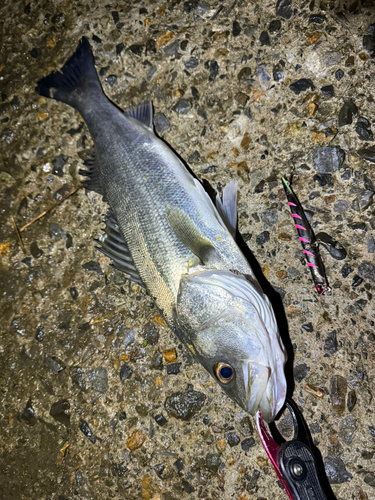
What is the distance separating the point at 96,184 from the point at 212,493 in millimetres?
2355

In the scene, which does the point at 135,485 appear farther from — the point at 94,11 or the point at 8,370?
the point at 94,11

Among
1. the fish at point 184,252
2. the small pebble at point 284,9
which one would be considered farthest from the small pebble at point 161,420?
the small pebble at point 284,9

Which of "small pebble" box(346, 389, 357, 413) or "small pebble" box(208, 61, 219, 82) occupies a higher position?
"small pebble" box(208, 61, 219, 82)

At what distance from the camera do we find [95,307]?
110 inches

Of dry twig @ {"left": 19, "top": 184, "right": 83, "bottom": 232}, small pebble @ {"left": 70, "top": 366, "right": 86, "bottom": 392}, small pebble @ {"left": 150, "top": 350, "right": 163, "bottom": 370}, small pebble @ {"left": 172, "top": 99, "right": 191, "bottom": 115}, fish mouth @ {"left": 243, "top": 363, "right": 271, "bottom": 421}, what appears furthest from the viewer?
dry twig @ {"left": 19, "top": 184, "right": 83, "bottom": 232}

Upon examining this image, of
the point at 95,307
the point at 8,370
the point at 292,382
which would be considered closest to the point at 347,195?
the point at 292,382

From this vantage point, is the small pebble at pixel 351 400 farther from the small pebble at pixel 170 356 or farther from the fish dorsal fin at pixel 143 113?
the fish dorsal fin at pixel 143 113

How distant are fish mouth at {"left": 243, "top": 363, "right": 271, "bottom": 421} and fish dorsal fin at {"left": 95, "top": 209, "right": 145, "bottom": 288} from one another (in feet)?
3.05

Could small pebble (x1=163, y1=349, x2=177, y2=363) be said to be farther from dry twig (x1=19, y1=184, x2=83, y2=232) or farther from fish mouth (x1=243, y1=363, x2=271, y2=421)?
dry twig (x1=19, y1=184, x2=83, y2=232)

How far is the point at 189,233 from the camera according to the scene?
85.8 inches

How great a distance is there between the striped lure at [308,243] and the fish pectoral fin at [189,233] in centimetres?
71

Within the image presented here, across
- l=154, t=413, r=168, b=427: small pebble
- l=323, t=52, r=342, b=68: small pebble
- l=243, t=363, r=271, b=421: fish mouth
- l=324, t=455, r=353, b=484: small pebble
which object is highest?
l=323, t=52, r=342, b=68: small pebble

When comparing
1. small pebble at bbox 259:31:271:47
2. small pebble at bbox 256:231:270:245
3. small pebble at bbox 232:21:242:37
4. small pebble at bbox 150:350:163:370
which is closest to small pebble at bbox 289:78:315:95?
small pebble at bbox 259:31:271:47

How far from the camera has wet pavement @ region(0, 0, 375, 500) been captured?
2.38 meters
